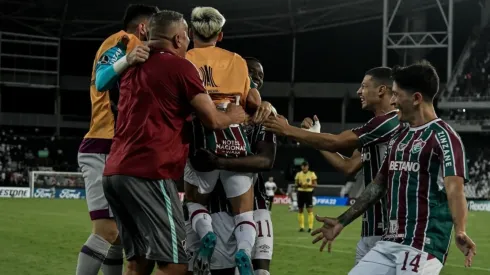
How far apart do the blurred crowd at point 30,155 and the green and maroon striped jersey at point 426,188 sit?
35.0 m

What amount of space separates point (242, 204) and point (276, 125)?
2.52ft

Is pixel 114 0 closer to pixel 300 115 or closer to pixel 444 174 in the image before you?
pixel 300 115

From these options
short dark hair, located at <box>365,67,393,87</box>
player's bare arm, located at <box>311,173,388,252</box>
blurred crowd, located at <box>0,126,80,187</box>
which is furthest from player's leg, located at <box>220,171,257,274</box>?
blurred crowd, located at <box>0,126,80,187</box>

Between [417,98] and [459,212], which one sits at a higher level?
[417,98]

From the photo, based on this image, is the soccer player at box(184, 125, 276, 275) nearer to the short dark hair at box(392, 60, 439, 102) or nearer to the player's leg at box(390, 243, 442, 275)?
the short dark hair at box(392, 60, 439, 102)

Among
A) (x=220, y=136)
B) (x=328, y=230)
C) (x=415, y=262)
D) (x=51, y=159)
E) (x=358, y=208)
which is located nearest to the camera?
(x=415, y=262)

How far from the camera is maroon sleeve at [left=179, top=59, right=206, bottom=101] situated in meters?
4.82

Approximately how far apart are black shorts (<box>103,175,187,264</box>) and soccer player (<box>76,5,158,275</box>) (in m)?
1.23

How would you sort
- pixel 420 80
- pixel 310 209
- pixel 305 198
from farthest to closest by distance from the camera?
pixel 305 198 → pixel 310 209 → pixel 420 80

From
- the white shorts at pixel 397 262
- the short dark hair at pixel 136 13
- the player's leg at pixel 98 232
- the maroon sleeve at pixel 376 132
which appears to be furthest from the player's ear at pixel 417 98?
the player's leg at pixel 98 232

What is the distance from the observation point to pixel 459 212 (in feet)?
15.1

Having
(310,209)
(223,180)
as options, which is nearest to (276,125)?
(223,180)

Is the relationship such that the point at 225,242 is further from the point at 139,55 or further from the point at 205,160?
the point at 139,55

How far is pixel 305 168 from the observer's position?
24203mm
